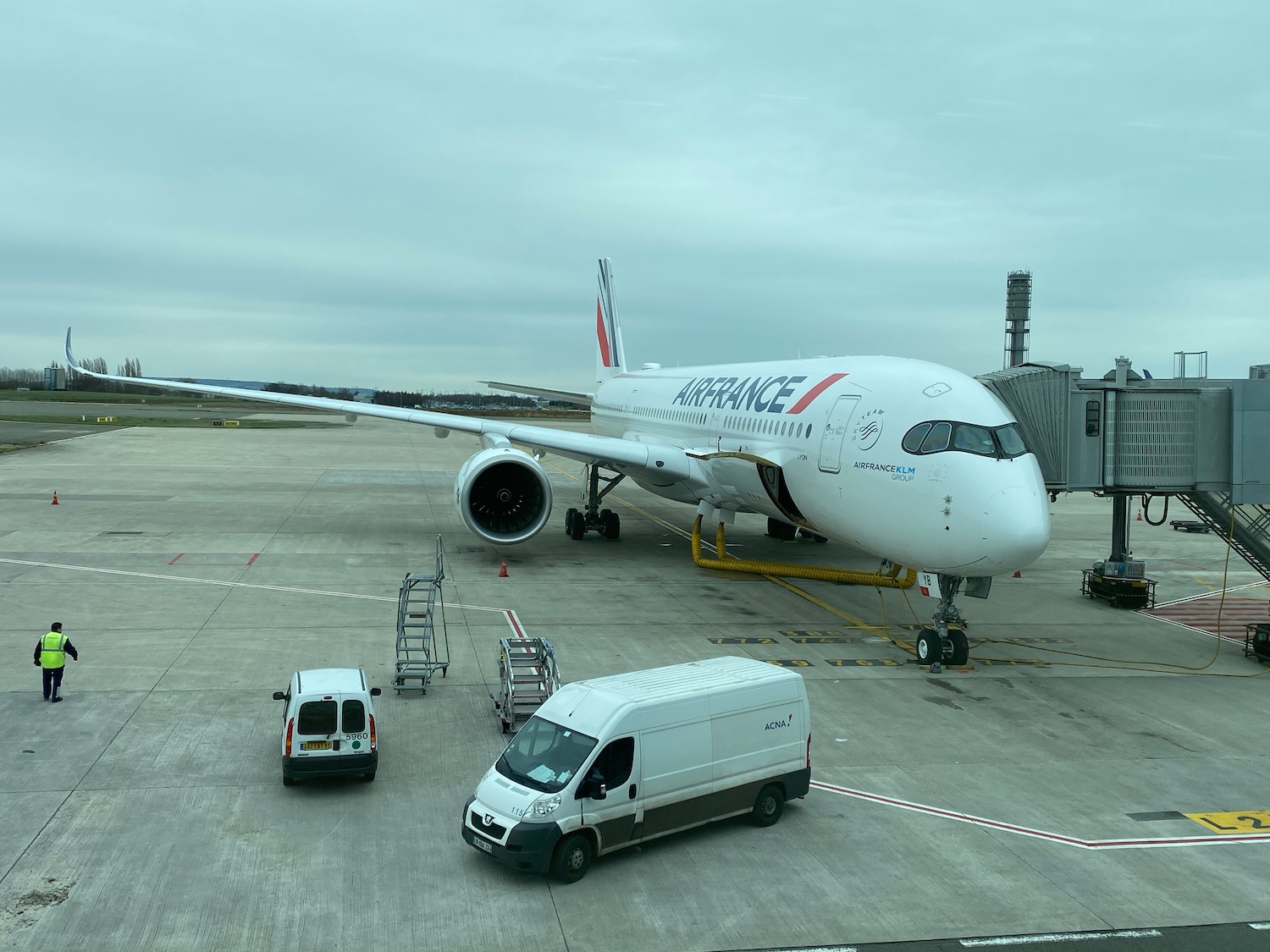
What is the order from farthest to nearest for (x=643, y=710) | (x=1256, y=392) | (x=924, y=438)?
1. (x=1256, y=392)
2. (x=924, y=438)
3. (x=643, y=710)

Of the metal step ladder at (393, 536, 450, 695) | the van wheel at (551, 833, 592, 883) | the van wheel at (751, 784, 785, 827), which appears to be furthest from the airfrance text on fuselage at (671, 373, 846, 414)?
the van wheel at (551, 833, 592, 883)

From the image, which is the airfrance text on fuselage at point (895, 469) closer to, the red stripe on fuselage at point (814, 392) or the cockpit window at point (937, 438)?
the cockpit window at point (937, 438)

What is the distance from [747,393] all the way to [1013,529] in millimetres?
10676

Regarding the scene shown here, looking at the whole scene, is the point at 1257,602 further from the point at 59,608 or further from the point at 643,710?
the point at 59,608

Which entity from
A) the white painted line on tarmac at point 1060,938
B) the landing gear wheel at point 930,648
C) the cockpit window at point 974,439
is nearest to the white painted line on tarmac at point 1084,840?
the white painted line on tarmac at point 1060,938

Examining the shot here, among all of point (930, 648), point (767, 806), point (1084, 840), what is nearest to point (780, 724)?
point (767, 806)

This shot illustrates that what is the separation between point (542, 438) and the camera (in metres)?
29.7

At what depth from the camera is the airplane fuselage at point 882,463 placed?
16469 mm

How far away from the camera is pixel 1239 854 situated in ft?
36.8

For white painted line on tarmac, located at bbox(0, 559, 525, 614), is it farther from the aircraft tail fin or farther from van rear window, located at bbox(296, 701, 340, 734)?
the aircraft tail fin

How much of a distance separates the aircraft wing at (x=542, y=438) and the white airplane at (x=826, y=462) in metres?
0.06

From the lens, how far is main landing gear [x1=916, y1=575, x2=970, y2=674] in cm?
1800

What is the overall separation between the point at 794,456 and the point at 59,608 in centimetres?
1490

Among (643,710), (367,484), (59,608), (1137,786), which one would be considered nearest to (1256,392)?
(1137,786)
